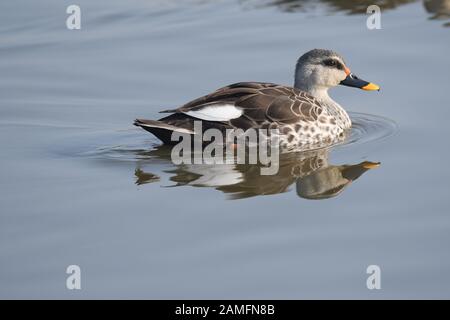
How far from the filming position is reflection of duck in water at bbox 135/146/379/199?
920 cm

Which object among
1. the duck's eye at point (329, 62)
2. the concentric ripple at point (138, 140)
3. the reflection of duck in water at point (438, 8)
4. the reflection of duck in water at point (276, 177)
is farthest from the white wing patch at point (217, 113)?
the reflection of duck in water at point (438, 8)

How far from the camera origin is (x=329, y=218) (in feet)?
27.5

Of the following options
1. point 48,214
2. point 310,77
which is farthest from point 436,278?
point 310,77

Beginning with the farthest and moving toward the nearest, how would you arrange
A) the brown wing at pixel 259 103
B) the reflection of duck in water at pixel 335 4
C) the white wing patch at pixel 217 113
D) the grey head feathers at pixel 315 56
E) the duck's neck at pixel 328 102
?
the reflection of duck in water at pixel 335 4
the grey head feathers at pixel 315 56
the duck's neck at pixel 328 102
the brown wing at pixel 259 103
the white wing patch at pixel 217 113

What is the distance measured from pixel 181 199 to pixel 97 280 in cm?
181

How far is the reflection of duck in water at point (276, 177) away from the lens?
30.2ft

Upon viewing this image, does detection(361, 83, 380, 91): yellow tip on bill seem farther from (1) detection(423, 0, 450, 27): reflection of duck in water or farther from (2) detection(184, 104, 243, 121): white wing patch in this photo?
(1) detection(423, 0, 450, 27): reflection of duck in water

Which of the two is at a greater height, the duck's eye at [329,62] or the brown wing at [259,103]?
the duck's eye at [329,62]

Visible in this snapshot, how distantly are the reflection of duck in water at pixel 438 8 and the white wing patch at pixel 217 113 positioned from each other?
5.22 meters

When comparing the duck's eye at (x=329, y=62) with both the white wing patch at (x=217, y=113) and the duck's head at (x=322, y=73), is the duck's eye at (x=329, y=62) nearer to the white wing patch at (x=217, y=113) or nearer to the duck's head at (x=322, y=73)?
the duck's head at (x=322, y=73)

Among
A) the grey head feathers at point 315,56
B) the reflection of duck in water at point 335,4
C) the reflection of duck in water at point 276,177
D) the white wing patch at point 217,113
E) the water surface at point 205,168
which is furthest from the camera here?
the reflection of duck in water at point 335,4

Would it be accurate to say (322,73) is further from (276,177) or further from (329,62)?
(276,177)

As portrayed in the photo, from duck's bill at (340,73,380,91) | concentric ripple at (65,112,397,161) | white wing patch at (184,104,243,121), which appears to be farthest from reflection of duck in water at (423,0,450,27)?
white wing patch at (184,104,243,121)

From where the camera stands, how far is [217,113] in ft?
33.4
